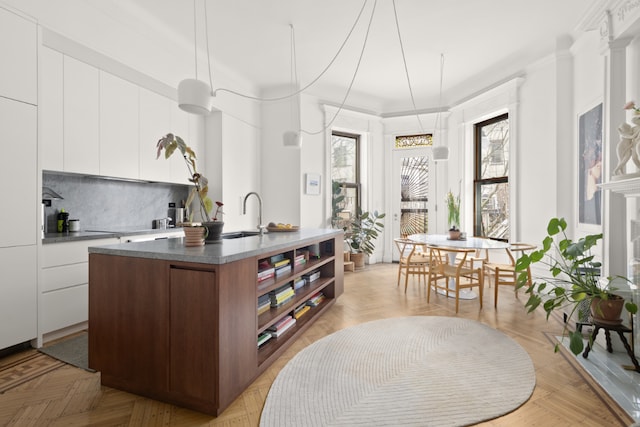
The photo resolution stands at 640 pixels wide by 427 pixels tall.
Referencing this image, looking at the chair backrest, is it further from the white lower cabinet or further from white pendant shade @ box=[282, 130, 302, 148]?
the white lower cabinet

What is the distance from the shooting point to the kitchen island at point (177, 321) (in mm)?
1773

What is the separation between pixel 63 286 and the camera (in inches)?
114

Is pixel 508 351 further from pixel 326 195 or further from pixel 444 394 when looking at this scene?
pixel 326 195

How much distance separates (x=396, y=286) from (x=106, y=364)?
145 inches

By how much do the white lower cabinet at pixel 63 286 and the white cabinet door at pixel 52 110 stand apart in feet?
2.63

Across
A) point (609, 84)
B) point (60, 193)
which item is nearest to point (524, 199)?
point (609, 84)

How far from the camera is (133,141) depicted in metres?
3.83

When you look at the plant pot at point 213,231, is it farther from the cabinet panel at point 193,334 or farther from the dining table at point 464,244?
the dining table at point 464,244

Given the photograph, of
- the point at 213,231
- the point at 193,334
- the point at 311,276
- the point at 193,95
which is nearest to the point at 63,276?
the point at 213,231

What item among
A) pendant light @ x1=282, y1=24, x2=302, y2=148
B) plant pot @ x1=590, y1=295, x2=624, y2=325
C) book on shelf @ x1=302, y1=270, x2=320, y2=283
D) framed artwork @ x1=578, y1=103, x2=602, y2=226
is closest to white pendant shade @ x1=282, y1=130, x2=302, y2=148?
pendant light @ x1=282, y1=24, x2=302, y2=148

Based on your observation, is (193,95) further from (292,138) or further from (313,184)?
(313,184)

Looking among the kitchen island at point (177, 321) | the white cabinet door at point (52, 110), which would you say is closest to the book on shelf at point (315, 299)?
the kitchen island at point (177, 321)

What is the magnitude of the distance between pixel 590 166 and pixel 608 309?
2.03m

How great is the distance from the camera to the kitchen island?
1.77 meters
